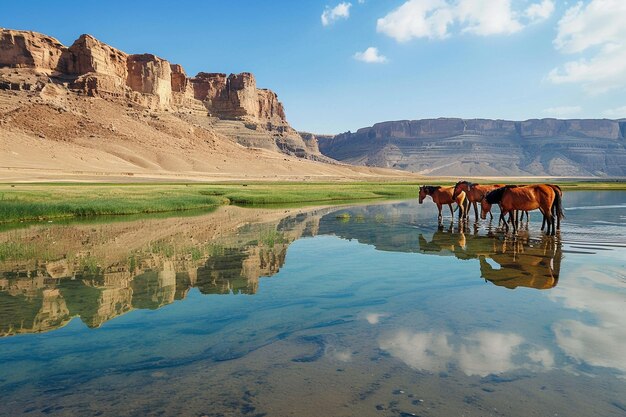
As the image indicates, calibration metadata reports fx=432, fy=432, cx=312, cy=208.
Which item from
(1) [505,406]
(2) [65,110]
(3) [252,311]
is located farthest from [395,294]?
(2) [65,110]

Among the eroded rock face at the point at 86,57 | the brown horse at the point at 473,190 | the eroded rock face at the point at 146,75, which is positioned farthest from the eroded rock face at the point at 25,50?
the brown horse at the point at 473,190

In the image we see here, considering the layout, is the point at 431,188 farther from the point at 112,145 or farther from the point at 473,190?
the point at 112,145

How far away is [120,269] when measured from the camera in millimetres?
12094

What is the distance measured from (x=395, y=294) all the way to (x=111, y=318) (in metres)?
5.76

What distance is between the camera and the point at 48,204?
28375mm

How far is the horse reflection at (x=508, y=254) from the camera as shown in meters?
10.7

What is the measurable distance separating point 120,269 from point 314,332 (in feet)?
24.1

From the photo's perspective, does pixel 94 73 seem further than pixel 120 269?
Yes

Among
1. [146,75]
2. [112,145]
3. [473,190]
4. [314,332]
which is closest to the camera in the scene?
[314,332]

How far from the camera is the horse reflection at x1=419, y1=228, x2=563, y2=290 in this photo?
10.7 meters

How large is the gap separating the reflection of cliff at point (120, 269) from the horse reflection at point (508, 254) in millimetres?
5820

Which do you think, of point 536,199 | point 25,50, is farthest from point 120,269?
point 25,50

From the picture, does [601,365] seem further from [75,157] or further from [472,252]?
[75,157]

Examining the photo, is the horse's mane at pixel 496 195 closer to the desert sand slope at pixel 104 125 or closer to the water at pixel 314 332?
the water at pixel 314 332
